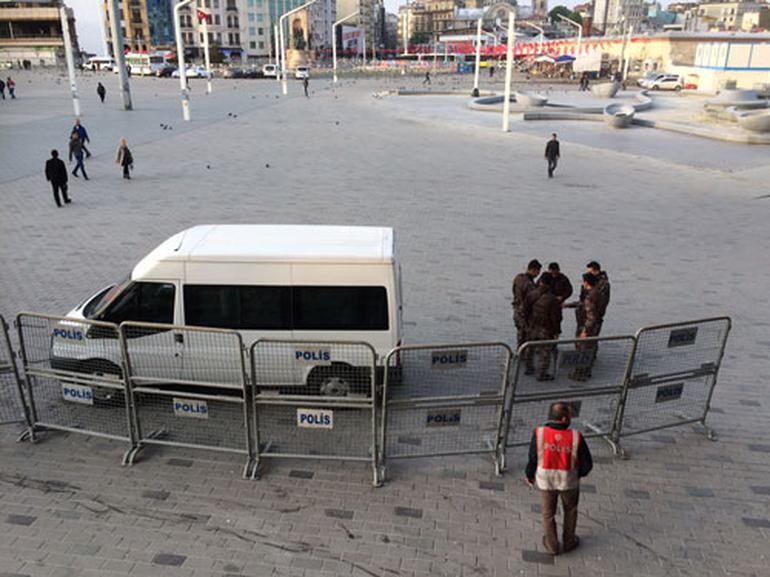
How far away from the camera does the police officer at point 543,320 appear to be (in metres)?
7.73

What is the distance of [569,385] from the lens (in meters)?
7.64

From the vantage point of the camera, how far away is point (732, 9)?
17400cm

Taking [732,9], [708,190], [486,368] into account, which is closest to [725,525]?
[486,368]

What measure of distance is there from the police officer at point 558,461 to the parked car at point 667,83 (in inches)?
2441

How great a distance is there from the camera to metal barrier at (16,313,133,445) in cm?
673

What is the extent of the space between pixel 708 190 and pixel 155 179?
1751 centimetres

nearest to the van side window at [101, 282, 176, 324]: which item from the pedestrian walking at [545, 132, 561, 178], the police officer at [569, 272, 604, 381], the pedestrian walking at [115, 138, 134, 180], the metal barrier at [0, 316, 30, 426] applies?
the metal barrier at [0, 316, 30, 426]

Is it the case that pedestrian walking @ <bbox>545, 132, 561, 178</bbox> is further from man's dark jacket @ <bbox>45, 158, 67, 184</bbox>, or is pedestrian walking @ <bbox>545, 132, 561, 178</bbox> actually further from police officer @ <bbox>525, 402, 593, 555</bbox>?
police officer @ <bbox>525, 402, 593, 555</bbox>

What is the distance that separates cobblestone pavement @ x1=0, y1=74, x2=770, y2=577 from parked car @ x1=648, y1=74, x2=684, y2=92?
33.7 metres

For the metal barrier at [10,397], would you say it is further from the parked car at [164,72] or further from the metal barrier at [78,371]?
the parked car at [164,72]

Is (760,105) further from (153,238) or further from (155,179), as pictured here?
(153,238)

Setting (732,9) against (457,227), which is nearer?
(457,227)

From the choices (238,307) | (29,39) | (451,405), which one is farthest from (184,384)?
(29,39)

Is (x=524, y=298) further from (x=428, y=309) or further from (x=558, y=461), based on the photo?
(x=558, y=461)
